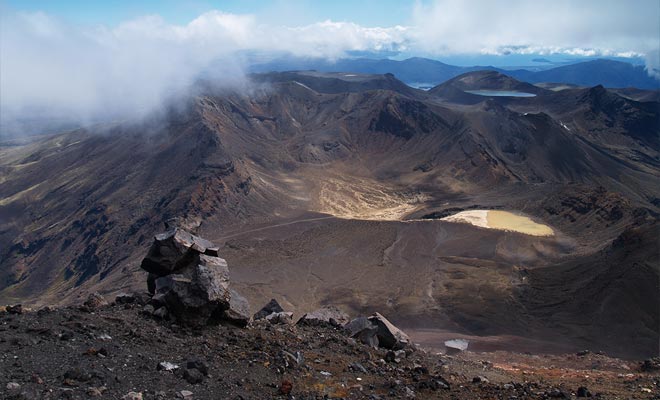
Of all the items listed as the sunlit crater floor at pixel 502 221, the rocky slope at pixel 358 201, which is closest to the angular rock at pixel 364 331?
the rocky slope at pixel 358 201

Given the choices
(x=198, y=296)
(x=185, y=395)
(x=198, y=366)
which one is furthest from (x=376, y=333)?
(x=185, y=395)

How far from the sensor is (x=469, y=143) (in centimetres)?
9962

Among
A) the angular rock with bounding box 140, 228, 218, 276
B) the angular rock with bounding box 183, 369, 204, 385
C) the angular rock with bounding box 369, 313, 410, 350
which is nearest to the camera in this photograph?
the angular rock with bounding box 183, 369, 204, 385

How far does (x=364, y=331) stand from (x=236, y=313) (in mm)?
5138

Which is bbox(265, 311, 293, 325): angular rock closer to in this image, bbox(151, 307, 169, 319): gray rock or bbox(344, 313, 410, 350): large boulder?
bbox(344, 313, 410, 350): large boulder

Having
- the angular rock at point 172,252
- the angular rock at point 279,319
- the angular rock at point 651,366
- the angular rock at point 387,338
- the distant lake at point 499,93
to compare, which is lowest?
the angular rock at point 651,366

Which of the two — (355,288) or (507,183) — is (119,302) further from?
(507,183)

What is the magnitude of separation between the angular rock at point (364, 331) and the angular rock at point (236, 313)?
13.8 feet

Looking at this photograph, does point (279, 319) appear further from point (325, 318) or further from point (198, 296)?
point (198, 296)

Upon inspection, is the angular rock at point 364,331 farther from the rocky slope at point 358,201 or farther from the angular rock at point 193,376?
the rocky slope at point 358,201

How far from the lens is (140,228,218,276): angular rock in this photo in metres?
17.7

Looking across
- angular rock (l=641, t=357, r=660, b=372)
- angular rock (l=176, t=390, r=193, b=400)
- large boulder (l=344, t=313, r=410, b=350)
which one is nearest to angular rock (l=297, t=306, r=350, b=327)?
large boulder (l=344, t=313, r=410, b=350)

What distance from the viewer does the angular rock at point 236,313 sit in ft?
52.8

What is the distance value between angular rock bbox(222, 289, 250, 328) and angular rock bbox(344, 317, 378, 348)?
4211 mm
